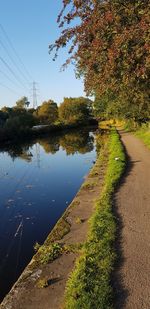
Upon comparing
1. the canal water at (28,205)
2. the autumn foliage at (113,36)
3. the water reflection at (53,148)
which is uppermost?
the autumn foliage at (113,36)

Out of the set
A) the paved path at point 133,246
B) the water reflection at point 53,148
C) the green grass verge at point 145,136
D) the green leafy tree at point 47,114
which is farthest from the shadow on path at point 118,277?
the green leafy tree at point 47,114

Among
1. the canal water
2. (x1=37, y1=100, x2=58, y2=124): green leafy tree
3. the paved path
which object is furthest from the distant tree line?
the paved path

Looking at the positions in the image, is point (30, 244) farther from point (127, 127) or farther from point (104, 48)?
point (127, 127)

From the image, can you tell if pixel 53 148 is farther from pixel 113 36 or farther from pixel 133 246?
pixel 133 246

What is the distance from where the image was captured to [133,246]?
867cm

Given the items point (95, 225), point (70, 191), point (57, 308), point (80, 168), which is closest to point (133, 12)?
point (95, 225)

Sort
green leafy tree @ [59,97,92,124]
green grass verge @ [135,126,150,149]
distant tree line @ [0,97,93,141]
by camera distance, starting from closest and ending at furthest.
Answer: green grass verge @ [135,126,150,149] → distant tree line @ [0,97,93,141] → green leafy tree @ [59,97,92,124]

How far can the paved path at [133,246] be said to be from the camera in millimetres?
6418

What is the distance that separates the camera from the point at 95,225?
10.3 metres

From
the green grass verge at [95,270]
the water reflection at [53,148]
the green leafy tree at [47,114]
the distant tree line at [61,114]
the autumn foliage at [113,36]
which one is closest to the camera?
the green grass verge at [95,270]

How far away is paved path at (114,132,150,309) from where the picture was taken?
642cm

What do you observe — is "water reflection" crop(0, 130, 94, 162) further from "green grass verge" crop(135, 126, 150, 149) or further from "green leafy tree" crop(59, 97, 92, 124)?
"green leafy tree" crop(59, 97, 92, 124)

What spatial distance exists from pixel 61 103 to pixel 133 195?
113m

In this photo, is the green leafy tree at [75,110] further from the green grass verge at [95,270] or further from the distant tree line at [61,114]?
the green grass verge at [95,270]
